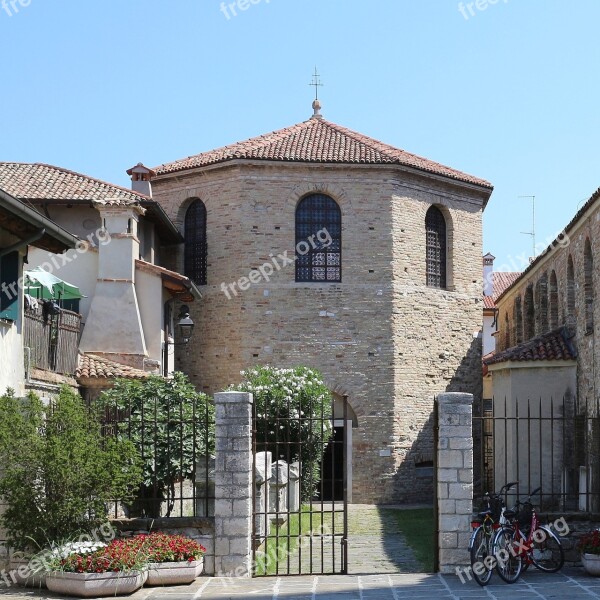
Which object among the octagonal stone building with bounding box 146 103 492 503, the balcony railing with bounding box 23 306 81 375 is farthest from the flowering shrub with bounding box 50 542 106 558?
the octagonal stone building with bounding box 146 103 492 503

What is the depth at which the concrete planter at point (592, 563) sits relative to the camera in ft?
41.9

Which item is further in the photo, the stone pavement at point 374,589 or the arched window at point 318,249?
the arched window at point 318,249

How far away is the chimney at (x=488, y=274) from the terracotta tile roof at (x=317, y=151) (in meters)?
21.1

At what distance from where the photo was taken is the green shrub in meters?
12.3

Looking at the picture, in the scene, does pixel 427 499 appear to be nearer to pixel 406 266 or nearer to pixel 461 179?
pixel 406 266

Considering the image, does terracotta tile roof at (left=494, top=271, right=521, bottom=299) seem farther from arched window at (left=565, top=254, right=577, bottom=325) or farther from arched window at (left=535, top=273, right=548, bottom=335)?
arched window at (left=565, top=254, right=577, bottom=325)

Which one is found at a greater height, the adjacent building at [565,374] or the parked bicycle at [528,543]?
the adjacent building at [565,374]

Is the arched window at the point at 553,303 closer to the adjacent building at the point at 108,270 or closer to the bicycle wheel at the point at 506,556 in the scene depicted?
the adjacent building at the point at 108,270

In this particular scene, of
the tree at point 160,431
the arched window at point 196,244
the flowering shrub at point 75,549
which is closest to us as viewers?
the flowering shrub at point 75,549

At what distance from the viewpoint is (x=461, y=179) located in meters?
30.6

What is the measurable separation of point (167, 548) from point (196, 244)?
18138mm

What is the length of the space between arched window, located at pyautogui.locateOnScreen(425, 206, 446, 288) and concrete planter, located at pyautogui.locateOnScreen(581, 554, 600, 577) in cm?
1744

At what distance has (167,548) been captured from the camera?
12539mm

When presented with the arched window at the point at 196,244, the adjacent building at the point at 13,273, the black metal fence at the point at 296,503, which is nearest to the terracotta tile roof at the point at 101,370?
the black metal fence at the point at 296,503
